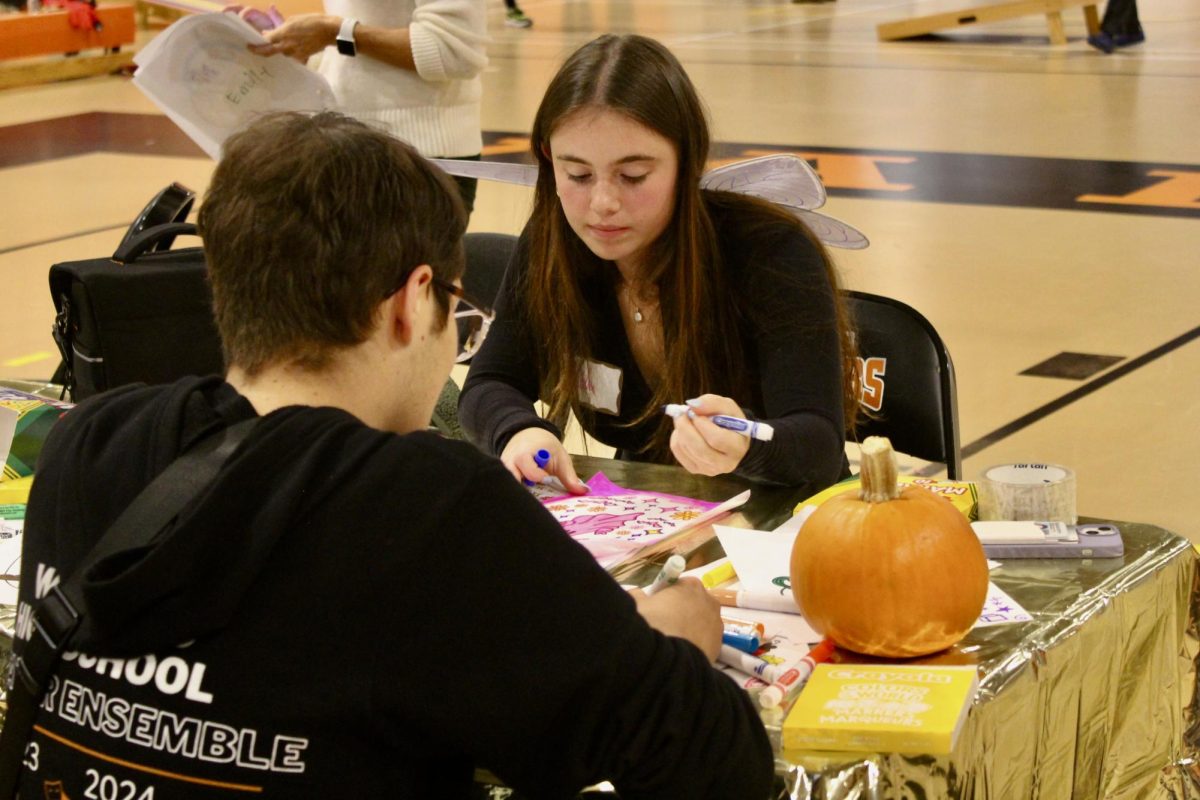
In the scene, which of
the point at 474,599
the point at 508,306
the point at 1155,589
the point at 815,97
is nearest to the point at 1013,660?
the point at 1155,589

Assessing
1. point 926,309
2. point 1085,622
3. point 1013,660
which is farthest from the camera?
point 926,309

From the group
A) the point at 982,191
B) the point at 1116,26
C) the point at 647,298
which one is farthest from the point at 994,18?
the point at 647,298

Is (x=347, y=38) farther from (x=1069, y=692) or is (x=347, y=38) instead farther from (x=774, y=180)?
(x=1069, y=692)

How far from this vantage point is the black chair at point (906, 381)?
2596 millimetres

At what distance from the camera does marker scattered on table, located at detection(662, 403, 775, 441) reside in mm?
1931

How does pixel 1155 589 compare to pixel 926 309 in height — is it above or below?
above

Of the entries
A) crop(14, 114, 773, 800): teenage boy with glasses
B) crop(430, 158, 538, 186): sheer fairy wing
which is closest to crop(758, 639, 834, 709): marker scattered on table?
crop(14, 114, 773, 800): teenage boy with glasses

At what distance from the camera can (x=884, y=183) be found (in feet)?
23.7

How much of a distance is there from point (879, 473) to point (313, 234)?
2.08 ft

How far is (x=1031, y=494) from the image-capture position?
6.15 ft

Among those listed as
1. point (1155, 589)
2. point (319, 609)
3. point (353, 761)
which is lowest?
point (1155, 589)

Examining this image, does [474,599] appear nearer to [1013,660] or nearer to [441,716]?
[441,716]

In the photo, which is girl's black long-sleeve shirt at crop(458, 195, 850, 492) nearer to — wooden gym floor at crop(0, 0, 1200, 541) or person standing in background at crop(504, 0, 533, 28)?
wooden gym floor at crop(0, 0, 1200, 541)

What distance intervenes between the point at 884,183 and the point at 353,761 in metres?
6.36
